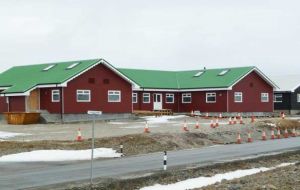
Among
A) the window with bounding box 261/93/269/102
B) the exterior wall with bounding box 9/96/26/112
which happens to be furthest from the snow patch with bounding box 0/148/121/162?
the window with bounding box 261/93/269/102

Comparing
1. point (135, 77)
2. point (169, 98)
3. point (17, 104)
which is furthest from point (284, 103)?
point (17, 104)

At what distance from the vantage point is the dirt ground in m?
15.2

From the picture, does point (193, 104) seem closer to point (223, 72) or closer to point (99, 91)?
point (223, 72)

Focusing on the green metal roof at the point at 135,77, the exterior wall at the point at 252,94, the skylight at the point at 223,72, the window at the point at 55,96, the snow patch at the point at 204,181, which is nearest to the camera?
the snow patch at the point at 204,181

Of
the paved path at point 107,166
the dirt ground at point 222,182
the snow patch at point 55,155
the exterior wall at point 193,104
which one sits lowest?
the dirt ground at point 222,182

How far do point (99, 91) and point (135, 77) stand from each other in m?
12.5

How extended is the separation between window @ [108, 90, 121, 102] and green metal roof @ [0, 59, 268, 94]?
1.85 m

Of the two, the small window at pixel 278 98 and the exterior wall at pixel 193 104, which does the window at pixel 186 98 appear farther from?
the small window at pixel 278 98

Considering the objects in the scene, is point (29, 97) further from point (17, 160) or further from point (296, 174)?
point (296, 174)

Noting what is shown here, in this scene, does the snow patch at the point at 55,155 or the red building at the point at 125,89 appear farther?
the red building at the point at 125,89

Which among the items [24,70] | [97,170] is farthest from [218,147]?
[24,70]

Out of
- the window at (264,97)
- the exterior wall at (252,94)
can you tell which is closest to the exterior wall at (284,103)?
the exterior wall at (252,94)

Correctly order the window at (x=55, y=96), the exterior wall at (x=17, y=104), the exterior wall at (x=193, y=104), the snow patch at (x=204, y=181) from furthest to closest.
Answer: the exterior wall at (x=193, y=104)
the exterior wall at (x=17, y=104)
the window at (x=55, y=96)
the snow patch at (x=204, y=181)

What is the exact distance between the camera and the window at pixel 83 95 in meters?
47.4
